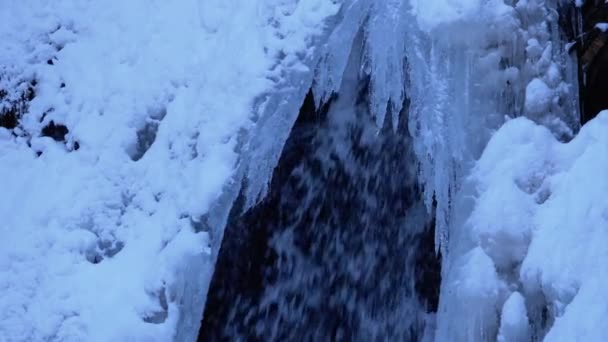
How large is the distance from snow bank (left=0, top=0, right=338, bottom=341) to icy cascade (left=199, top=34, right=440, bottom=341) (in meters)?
0.30

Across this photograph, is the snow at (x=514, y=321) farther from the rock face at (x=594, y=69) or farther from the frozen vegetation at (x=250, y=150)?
the rock face at (x=594, y=69)

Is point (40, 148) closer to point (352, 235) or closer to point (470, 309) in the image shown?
point (352, 235)

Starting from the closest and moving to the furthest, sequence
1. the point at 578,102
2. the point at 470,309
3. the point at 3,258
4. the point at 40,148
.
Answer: the point at 470,309 < the point at 578,102 < the point at 3,258 < the point at 40,148

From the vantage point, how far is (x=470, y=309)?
2354 millimetres

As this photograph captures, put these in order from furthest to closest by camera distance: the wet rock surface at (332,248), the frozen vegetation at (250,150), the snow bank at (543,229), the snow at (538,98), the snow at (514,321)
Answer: the wet rock surface at (332,248) → the snow at (538,98) → the frozen vegetation at (250,150) → the snow at (514,321) → the snow bank at (543,229)

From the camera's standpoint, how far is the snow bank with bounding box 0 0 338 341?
2.65m

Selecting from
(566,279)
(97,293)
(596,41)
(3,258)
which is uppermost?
(596,41)

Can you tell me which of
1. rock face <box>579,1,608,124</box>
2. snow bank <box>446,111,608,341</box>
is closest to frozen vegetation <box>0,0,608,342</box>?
snow bank <box>446,111,608,341</box>

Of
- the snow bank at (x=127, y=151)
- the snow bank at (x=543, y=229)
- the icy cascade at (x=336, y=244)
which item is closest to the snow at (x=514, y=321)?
the snow bank at (x=543, y=229)

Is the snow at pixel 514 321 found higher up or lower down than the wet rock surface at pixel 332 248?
lower down

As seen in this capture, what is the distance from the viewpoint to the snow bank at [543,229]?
2094 millimetres

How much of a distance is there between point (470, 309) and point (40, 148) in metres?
2.00

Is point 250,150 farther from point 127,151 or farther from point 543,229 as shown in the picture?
point 543,229

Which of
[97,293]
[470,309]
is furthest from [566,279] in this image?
[97,293]
